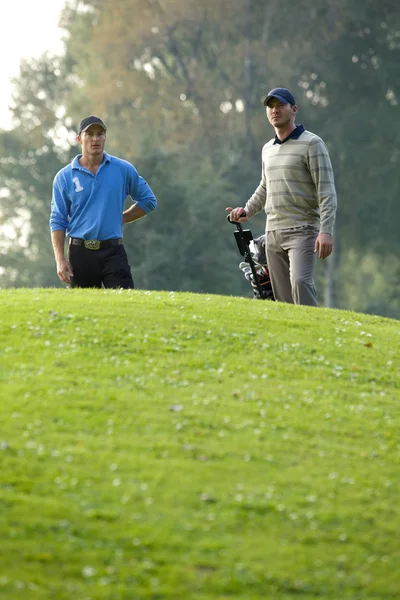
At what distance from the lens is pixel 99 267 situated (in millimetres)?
15562

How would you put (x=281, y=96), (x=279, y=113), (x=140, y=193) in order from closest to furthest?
(x=281, y=96), (x=279, y=113), (x=140, y=193)

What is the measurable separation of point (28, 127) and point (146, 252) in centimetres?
1803

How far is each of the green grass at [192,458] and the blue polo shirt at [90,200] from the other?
1.06 m

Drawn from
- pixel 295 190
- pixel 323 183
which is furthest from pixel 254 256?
pixel 323 183

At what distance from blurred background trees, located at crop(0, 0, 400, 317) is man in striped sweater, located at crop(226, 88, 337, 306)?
46311 mm

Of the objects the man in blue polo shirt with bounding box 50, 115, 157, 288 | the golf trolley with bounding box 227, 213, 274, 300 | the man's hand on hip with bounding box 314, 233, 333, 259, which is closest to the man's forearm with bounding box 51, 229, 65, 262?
the man in blue polo shirt with bounding box 50, 115, 157, 288

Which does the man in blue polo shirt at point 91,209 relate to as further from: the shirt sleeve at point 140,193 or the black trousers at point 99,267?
the shirt sleeve at point 140,193

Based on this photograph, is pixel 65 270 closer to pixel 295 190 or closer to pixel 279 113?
pixel 295 190

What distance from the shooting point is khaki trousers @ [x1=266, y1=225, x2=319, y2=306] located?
1534 cm

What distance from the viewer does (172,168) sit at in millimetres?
63688

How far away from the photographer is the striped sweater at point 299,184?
49.3ft

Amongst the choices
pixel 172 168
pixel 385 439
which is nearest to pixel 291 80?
pixel 172 168

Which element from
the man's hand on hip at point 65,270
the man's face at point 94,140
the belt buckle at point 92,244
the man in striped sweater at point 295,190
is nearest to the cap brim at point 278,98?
the man in striped sweater at point 295,190

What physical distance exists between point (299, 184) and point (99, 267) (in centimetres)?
264
